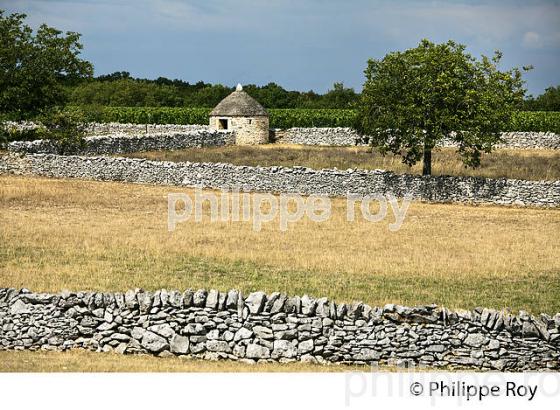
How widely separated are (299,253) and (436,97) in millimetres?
13793

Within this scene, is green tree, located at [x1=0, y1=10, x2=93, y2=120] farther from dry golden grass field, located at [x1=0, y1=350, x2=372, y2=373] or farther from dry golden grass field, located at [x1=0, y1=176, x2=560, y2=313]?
dry golden grass field, located at [x1=0, y1=350, x2=372, y2=373]

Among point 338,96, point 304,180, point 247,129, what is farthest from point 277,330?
point 338,96

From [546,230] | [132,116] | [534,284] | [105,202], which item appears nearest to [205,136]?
[132,116]

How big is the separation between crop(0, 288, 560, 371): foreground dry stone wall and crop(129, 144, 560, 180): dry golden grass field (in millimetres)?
25953

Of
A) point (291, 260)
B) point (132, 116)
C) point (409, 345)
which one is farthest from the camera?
point (132, 116)

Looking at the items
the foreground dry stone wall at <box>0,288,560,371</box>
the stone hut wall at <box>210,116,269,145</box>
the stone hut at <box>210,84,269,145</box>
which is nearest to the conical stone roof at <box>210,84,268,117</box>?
the stone hut at <box>210,84,269,145</box>

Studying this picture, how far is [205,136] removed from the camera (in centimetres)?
5997

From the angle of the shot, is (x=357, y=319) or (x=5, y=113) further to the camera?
(x=5, y=113)

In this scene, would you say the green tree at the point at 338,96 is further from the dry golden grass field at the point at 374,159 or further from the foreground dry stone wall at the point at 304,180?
the foreground dry stone wall at the point at 304,180

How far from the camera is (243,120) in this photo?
6372 centimetres

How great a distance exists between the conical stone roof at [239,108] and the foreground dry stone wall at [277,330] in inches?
1940

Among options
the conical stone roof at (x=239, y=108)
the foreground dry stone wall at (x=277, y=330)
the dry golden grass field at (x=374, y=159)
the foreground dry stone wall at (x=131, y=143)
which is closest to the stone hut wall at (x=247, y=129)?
the conical stone roof at (x=239, y=108)

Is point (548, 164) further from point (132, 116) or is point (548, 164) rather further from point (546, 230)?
point (132, 116)

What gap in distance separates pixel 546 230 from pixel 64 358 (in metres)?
18.9
